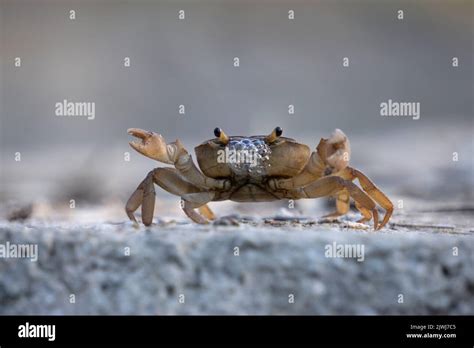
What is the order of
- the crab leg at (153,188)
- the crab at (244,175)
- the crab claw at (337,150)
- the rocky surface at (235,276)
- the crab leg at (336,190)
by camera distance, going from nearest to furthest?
the rocky surface at (235,276), the crab claw at (337,150), the crab leg at (336,190), the crab at (244,175), the crab leg at (153,188)

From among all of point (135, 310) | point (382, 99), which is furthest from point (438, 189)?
point (382, 99)

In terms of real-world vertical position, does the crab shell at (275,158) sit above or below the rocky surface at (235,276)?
above

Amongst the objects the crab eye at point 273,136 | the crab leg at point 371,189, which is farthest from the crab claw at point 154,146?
the crab leg at point 371,189

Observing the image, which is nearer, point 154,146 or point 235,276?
point 235,276

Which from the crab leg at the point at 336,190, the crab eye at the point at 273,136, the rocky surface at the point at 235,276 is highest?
the crab eye at the point at 273,136

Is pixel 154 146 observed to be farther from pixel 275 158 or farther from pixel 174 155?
pixel 275 158

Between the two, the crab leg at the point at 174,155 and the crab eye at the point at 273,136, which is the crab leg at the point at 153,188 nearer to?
the crab leg at the point at 174,155

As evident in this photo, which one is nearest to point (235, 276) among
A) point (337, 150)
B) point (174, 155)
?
point (337, 150)
